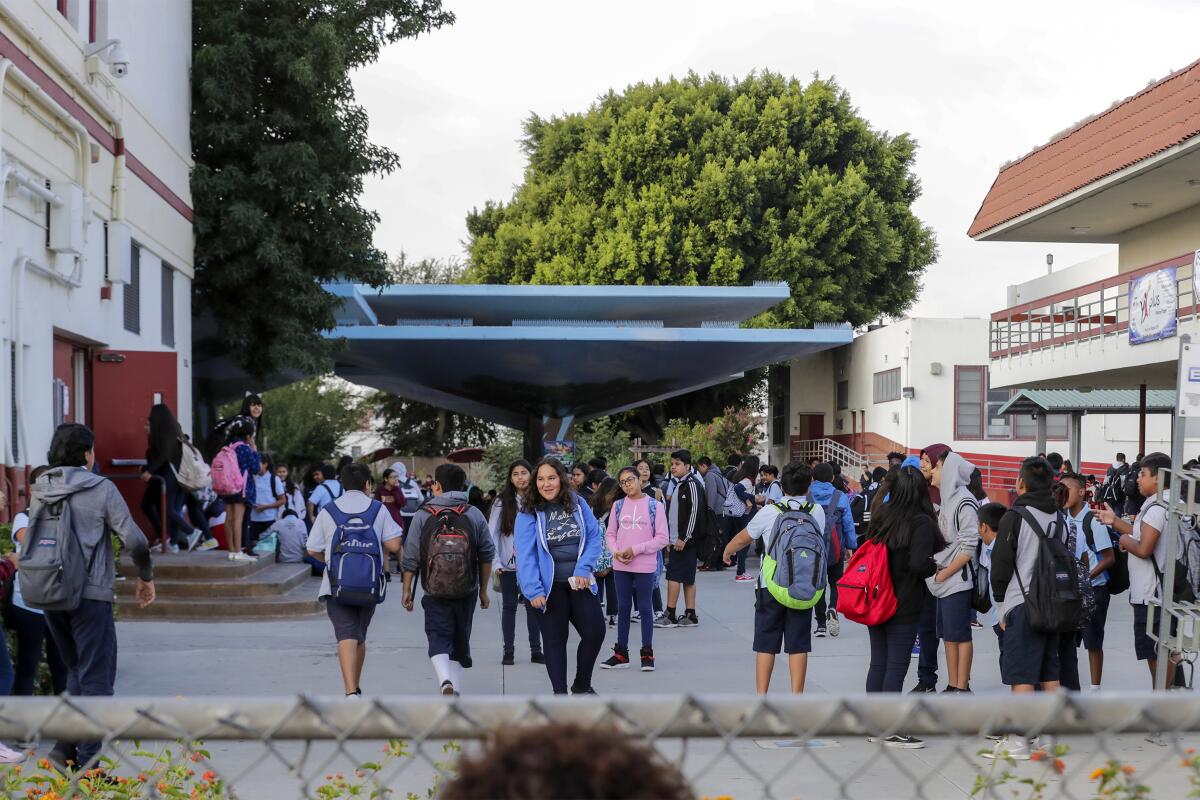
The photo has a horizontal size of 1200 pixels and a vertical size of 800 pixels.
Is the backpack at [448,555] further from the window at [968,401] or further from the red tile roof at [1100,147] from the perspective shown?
the window at [968,401]

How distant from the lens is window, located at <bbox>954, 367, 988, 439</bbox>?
1556 inches

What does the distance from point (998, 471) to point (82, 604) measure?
33738 millimetres

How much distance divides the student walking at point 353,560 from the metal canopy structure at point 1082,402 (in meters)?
24.0

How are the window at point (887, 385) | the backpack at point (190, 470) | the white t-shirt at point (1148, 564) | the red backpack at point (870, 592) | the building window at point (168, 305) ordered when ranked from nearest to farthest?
the red backpack at point (870, 592)
the white t-shirt at point (1148, 564)
the backpack at point (190, 470)
the building window at point (168, 305)
the window at point (887, 385)

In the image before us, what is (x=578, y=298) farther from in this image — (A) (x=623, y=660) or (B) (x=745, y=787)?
(B) (x=745, y=787)

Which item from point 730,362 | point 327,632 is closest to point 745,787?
point 327,632

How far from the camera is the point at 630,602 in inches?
448

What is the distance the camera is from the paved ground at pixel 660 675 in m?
6.89

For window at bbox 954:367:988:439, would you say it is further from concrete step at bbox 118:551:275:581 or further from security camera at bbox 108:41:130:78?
security camera at bbox 108:41:130:78

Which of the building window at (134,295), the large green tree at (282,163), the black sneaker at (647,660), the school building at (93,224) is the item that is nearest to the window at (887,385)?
the large green tree at (282,163)

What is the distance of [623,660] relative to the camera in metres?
11.2

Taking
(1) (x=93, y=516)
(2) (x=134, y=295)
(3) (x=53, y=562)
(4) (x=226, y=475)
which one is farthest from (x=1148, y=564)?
(2) (x=134, y=295)

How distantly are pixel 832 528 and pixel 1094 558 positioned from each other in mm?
3394

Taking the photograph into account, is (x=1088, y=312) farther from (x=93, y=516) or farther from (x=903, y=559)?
(x=93, y=516)
